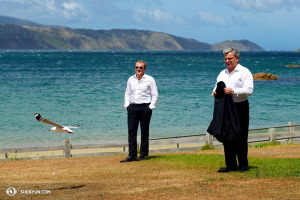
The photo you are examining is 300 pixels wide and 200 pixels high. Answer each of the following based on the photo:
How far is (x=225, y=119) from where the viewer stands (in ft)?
20.6

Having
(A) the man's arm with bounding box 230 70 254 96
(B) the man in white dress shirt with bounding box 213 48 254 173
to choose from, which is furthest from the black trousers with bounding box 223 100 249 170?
(A) the man's arm with bounding box 230 70 254 96

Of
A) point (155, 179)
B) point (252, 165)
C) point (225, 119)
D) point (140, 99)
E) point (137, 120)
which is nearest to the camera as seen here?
point (225, 119)

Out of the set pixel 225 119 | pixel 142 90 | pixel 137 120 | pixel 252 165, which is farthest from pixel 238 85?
pixel 137 120

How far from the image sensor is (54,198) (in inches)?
216

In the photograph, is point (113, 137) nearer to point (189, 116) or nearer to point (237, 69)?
point (189, 116)

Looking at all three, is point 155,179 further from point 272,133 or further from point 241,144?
point 272,133

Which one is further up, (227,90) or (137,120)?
(227,90)

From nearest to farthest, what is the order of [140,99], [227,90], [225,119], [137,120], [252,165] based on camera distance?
[227,90], [225,119], [252,165], [140,99], [137,120]

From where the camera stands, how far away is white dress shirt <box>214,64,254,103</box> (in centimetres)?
620

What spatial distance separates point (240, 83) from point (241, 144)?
1.26m

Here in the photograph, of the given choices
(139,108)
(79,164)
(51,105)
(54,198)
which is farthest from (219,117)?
(51,105)

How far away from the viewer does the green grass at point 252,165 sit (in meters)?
6.57

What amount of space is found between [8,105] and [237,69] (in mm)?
26105

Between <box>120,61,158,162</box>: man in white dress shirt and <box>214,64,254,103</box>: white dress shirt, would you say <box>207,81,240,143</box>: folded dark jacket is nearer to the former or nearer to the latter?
<box>214,64,254,103</box>: white dress shirt
